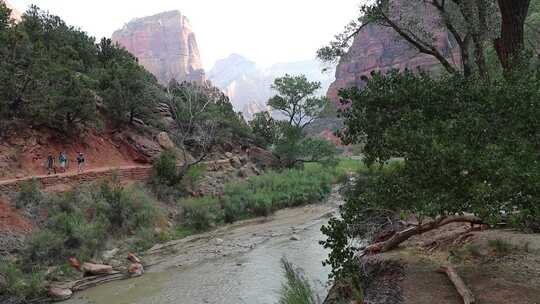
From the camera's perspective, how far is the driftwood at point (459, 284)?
6.33 meters

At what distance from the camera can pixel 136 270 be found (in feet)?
47.4

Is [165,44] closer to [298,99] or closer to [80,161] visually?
[298,99]

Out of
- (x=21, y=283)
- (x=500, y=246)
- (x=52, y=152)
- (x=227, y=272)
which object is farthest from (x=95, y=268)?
(x=500, y=246)

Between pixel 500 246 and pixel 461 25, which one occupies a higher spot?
pixel 461 25

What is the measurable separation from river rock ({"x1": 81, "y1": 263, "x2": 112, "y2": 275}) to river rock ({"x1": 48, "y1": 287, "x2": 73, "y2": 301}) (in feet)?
5.50

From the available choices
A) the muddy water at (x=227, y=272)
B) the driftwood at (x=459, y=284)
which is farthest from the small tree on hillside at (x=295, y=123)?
the driftwood at (x=459, y=284)

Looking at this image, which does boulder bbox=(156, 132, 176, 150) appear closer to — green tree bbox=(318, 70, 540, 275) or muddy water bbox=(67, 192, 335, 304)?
muddy water bbox=(67, 192, 335, 304)

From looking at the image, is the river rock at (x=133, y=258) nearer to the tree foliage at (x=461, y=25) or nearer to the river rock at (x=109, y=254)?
the river rock at (x=109, y=254)

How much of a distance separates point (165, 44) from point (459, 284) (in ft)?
513

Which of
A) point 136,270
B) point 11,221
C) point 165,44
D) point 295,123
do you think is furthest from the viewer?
point 165,44

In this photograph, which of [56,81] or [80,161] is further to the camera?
[56,81]

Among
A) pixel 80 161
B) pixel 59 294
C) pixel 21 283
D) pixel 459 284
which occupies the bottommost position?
pixel 59 294

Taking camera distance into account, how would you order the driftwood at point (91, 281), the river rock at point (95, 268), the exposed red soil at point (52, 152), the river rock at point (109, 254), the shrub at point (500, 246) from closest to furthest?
the shrub at point (500, 246) → the driftwood at point (91, 281) → the river rock at point (95, 268) → the river rock at point (109, 254) → the exposed red soil at point (52, 152)

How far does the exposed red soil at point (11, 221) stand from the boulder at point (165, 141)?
12.9 metres
